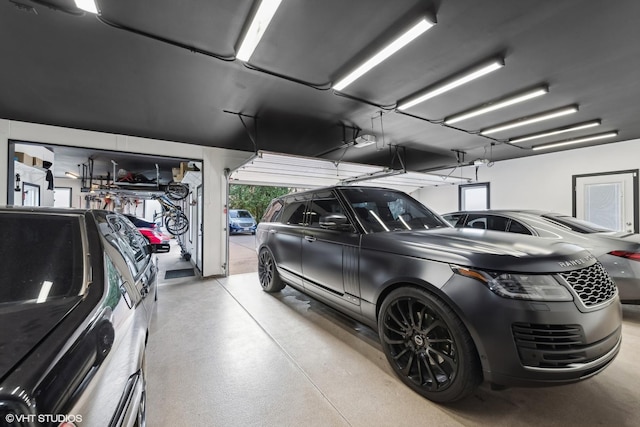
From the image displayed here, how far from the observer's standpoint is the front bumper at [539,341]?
4.66ft

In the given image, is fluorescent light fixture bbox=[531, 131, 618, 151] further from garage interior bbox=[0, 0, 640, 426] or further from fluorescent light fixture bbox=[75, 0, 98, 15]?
fluorescent light fixture bbox=[75, 0, 98, 15]

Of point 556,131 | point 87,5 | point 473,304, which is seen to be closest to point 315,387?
point 473,304

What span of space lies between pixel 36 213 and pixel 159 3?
1.90m

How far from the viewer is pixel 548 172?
283 inches

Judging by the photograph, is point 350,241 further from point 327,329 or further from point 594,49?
point 594,49

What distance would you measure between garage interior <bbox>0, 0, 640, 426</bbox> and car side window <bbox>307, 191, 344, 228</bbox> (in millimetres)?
1302

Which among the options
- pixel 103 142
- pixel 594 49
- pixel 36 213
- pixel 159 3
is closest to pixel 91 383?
pixel 36 213

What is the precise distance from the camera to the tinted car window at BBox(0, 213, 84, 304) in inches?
42.4

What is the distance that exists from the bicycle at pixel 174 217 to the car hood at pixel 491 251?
7.42 metres

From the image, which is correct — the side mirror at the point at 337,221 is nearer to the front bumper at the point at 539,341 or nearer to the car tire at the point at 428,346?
the car tire at the point at 428,346

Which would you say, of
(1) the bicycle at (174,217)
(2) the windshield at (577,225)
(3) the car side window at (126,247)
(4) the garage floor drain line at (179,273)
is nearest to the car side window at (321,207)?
(3) the car side window at (126,247)

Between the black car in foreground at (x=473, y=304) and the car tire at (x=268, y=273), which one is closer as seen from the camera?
the black car in foreground at (x=473, y=304)

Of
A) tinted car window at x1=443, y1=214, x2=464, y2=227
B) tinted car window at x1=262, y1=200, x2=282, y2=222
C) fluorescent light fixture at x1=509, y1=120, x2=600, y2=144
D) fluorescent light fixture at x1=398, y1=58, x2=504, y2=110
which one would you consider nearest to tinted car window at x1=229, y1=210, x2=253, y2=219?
tinted car window at x1=262, y1=200, x2=282, y2=222

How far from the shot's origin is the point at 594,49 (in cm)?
269
